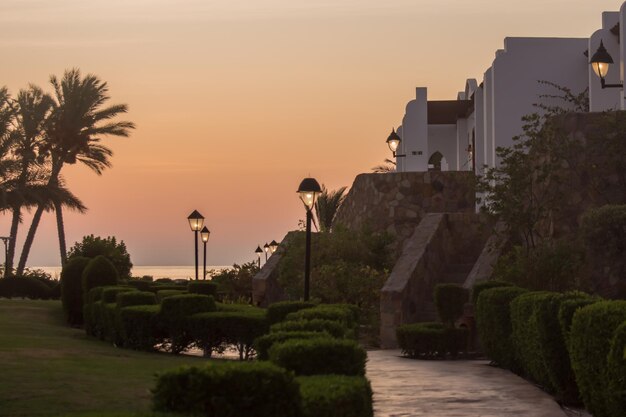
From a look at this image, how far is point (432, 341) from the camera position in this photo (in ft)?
75.6

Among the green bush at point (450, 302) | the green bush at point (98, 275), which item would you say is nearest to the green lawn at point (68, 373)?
the green bush at point (98, 275)

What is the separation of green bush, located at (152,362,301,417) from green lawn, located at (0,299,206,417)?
0.51 m

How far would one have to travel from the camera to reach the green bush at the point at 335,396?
8.28m

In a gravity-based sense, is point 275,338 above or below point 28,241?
below

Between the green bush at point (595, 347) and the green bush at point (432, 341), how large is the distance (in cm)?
1084

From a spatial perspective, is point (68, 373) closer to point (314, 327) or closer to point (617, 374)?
point (314, 327)

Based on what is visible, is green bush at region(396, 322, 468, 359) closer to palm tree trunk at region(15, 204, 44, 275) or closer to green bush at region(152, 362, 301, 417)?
green bush at region(152, 362, 301, 417)

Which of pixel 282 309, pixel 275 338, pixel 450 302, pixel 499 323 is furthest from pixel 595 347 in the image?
pixel 450 302

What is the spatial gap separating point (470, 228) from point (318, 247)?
16.6 feet

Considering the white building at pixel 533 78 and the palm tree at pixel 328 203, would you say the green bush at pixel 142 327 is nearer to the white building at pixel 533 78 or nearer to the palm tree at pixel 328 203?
the white building at pixel 533 78

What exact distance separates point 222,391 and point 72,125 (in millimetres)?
46412

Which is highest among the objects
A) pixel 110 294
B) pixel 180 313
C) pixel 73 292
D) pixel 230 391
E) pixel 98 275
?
pixel 98 275

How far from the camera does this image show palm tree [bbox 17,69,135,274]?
2045 inches

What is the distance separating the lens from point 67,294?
30094 mm
